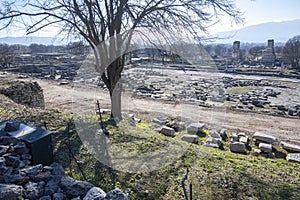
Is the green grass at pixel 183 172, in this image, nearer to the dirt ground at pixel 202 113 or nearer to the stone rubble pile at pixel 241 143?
the stone rubble pile at pixel 241 143

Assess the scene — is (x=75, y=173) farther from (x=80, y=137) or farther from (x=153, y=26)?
(x=153, y=26)

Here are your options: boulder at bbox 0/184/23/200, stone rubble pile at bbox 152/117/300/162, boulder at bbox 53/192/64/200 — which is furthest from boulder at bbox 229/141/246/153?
boulder at bbox 0/184/23/200

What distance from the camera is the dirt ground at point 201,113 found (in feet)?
34.2

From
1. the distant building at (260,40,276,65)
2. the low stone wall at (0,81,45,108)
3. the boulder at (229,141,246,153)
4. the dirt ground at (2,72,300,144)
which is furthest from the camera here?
the distant building at (260,40,276,65)

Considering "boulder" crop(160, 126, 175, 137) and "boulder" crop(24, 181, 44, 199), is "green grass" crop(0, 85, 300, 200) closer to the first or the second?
"boulder" crop(24, 181, 44, 199)

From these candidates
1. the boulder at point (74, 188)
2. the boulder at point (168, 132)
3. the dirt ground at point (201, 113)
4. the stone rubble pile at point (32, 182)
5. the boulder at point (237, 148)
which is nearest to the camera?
the stone rubble pile at point (32, 182)

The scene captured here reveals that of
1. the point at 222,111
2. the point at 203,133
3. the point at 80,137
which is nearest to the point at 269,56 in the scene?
the point at 222,111

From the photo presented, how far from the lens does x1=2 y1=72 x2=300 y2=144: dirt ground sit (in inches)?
411

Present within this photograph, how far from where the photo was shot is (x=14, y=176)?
105 inches

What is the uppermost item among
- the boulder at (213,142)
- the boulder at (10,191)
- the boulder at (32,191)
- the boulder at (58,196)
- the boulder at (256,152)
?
the boulder at (10,191)

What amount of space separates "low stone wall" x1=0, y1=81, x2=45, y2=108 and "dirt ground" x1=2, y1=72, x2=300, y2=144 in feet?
5.64

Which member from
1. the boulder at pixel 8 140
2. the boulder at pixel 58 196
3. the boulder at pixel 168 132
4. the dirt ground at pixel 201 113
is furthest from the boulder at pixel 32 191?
the dirt ground at pixel 201 113

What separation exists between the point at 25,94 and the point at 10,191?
9.38 metres

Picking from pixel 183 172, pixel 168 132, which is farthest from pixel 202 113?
pixel 183 172
